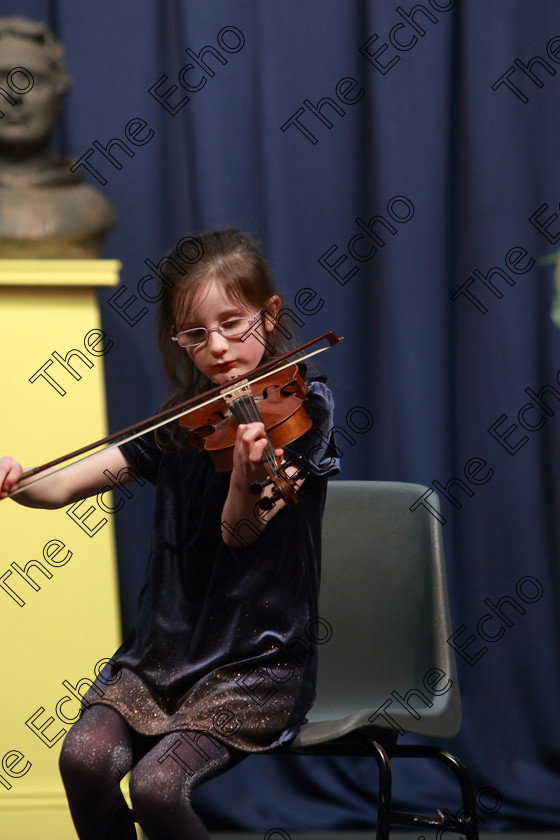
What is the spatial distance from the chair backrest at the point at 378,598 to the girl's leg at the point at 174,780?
0.35m

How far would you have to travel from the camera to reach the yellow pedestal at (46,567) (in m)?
1.83

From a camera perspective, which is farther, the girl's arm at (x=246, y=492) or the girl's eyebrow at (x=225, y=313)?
the girl's eyebrow at (x=225, y=313)

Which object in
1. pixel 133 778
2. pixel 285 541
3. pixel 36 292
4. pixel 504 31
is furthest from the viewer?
pixel 504 31

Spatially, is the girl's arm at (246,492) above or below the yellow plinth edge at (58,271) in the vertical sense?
below

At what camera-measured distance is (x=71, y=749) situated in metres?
1.25

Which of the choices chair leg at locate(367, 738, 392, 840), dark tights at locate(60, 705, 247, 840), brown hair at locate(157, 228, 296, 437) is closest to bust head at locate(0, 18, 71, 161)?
brown hair at locate(157, 228, 296, 437)

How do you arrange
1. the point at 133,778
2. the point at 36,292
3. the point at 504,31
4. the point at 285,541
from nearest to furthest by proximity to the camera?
the point at 133,778
the point at 285,541
the point at 36,292
the point at 504,31

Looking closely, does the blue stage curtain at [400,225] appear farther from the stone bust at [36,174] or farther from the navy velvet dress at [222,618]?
the navy velvet dress at [222,618]

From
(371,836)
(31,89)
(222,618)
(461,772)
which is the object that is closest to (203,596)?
(222,618)

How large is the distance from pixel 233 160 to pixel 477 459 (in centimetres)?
Result: 86

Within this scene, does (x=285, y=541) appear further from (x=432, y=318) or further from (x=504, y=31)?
(x=504, y=31)

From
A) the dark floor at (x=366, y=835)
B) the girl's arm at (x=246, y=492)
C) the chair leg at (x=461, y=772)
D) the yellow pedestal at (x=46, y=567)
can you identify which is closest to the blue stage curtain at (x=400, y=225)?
the dark floor at (x=366, y=835)

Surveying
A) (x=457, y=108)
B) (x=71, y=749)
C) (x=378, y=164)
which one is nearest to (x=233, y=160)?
(x=378, y=164)

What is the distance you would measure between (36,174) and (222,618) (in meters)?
0.97
